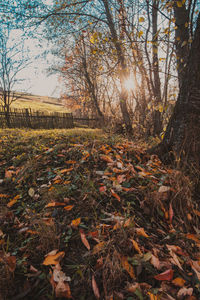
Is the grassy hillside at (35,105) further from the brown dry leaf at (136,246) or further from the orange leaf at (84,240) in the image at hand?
the brown dry leaf at (136,246)

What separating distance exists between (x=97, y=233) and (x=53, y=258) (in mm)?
391

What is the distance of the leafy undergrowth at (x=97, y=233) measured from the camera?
3.51 feet

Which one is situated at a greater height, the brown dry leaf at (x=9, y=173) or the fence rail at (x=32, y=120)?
the fence rail at (x=32, y=120)

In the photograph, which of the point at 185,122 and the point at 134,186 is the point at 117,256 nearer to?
the point at 134,186

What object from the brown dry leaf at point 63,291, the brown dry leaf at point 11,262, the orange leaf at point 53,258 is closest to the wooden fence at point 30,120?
the brown dry leaf at point 11,262

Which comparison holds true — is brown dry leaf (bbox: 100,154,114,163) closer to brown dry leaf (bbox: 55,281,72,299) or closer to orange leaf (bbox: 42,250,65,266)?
orange leaf (bbox: 42,250,65,266)

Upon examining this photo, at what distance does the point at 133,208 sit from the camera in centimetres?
171

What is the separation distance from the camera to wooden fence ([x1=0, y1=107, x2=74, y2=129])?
31.9 ft

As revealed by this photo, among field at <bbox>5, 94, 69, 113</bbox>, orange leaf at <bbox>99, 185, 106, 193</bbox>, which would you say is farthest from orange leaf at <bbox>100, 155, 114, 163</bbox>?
field at <bbox>5, 94, 69, 113</bbox>

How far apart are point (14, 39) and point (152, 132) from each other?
920 centimetres

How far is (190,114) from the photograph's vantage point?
7.99 ft

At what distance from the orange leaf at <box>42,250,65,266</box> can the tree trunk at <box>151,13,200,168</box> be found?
1880mm

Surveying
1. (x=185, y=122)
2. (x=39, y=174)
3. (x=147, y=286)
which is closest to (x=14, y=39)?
(x=39, y=174)

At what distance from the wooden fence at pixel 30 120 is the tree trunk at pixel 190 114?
9999 millimetres
